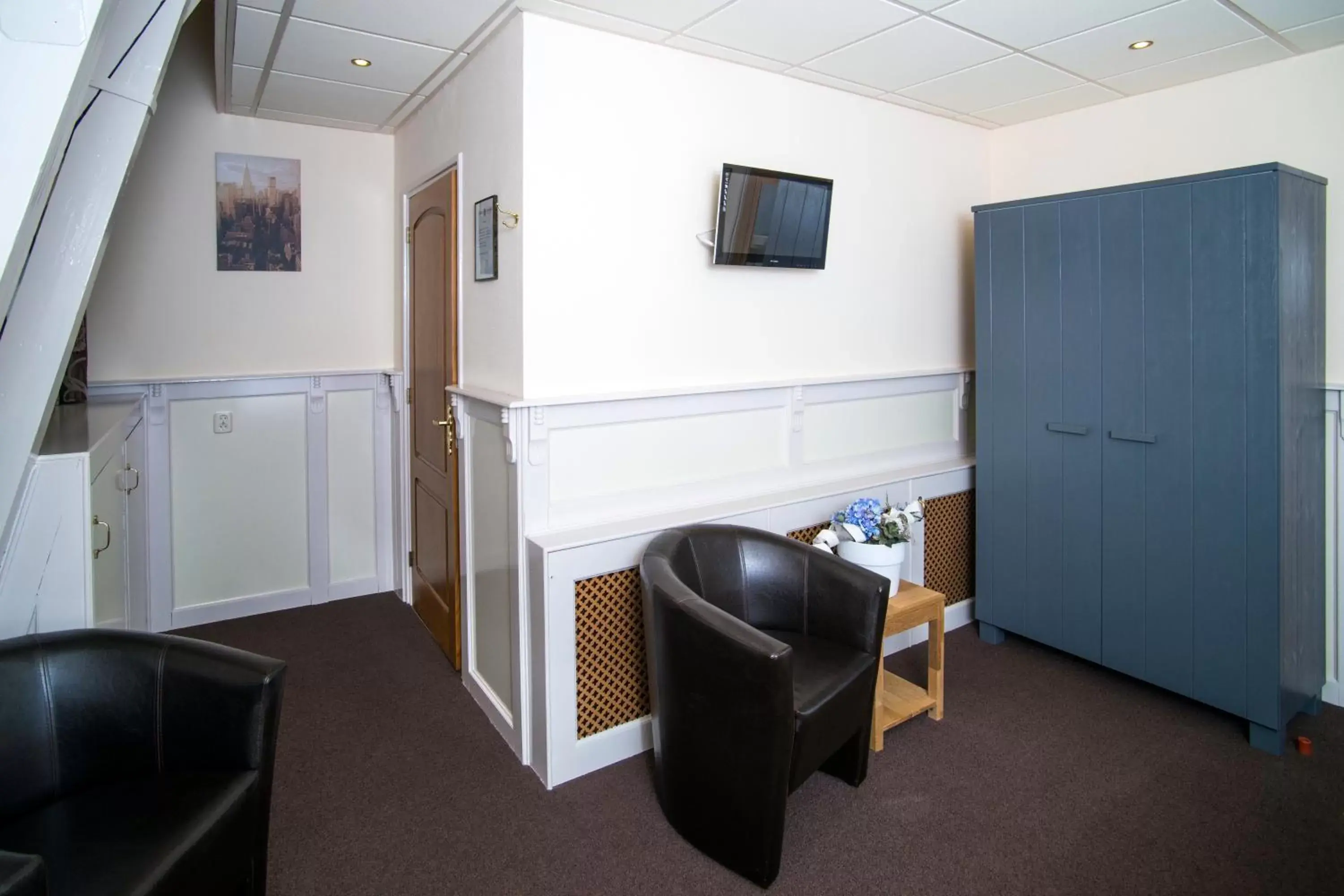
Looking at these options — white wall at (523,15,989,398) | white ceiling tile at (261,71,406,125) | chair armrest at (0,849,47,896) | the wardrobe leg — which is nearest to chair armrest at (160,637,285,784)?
chair armrest at (0,849,47,896)

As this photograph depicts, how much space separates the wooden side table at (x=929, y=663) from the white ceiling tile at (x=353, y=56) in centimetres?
267

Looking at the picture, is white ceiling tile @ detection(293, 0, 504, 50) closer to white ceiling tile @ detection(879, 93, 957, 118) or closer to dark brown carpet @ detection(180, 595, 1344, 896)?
white ceiling tile @ detection(879, 93, 957, 118)

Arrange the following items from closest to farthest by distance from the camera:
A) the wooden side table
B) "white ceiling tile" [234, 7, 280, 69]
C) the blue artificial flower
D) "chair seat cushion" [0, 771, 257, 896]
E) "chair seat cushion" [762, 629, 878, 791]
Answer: "chair seat cushion" [0, 771, 257, 896] → "chair seat cushion" [762, 629, 878, 791] → "white ceiling tile" [234, 7, 280, 69] → the wooden side table → the blue artificial flower

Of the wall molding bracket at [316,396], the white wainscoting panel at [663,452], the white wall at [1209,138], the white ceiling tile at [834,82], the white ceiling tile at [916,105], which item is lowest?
the white wainscoting panel at [663,452]

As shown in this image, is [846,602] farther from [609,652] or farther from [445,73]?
[445,73]

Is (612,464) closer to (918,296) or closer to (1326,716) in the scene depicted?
(918,296)

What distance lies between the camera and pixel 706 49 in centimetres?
299

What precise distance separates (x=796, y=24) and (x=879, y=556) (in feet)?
6.33

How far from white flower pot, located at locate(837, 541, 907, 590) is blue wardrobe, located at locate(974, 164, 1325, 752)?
2.86 ft

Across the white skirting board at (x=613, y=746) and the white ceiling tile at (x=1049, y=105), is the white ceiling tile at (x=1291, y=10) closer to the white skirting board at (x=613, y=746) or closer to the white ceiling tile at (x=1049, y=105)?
the white ceiling tile at (x=1049, y=105)

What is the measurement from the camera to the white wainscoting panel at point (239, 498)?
401 centimetres

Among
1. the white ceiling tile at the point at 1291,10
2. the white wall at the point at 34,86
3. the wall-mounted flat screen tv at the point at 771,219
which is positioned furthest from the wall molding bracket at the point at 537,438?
the white ceiling tile at the point at 1291,10

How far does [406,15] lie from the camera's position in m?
2.64

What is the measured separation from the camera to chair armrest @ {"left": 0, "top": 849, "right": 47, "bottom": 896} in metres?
1.18
